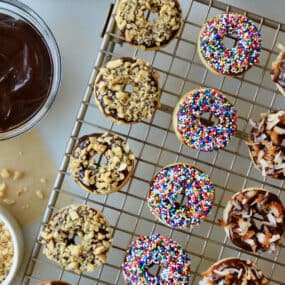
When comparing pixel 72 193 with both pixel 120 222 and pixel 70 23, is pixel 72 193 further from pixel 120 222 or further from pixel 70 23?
pixel 70 23

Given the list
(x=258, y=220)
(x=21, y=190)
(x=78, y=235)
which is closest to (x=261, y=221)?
(x=258, y=220)

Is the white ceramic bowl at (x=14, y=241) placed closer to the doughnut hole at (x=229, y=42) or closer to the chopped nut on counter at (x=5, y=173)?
the chopped nut on counter at (x=5, y=173)

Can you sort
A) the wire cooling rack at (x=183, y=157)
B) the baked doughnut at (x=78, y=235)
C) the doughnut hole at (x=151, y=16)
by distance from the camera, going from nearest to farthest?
the baked doughnut at (x=78, y=235)
the doughnut hole at (x=151, y=16)
the wire cooling rack at (x=183, y=157)

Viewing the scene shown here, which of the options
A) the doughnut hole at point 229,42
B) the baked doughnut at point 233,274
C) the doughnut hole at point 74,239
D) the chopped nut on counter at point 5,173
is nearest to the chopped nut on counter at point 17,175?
the chopped nut on counter at point 5,173

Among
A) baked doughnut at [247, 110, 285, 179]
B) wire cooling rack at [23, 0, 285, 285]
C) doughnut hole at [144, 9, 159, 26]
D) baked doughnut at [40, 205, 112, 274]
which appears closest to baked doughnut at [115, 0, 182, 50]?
doughnut hole at [144, 9, 159, 26]

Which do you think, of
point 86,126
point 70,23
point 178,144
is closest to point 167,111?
point 178,144

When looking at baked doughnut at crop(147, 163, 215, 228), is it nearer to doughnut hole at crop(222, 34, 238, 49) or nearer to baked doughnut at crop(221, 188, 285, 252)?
baked doughnut at crop(221, 188, 285, 252)
